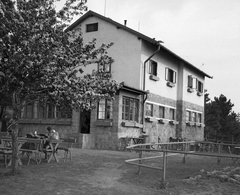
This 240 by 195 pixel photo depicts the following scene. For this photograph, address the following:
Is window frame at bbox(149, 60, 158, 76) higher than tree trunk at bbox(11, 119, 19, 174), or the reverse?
window frame at bbox(149, 60, 158, 76)

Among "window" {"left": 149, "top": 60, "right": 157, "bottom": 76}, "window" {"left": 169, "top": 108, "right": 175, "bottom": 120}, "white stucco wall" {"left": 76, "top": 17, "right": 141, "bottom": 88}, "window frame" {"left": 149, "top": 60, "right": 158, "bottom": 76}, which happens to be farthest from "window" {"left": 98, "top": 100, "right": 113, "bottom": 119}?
"window" {"left": 169, "top": 108, "right": 175, "bottom": 120}

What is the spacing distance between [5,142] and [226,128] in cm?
3221

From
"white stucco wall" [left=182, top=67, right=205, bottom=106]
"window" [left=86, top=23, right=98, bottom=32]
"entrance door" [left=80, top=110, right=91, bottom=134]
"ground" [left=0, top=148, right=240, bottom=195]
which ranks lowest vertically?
"ground" [left=0, top=148, right=240, bottom=195]

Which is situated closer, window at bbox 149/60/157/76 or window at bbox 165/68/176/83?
window at bbox 149/60/157/76

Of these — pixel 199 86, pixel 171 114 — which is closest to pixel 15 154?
pixel 171 114

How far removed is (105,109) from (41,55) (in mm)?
10053

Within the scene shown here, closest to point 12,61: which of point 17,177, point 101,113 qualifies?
point 17,177

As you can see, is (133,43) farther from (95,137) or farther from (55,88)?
(55,88)

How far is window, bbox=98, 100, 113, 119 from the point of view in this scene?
1691 cm

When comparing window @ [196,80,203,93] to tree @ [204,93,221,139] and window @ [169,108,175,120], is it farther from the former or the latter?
tree @ [204,93,221,139]

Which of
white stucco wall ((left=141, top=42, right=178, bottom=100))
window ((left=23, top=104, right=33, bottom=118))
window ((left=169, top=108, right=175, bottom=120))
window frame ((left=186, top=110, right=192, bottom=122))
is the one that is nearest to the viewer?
white stucco wall ((left=141, top=42, right=178, bottom=100))

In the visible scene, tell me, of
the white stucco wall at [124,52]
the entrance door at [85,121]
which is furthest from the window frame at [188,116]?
the entrance door at [85,121]

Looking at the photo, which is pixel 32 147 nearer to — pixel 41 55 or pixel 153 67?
pixel 41 55

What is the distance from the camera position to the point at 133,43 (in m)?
19.1
